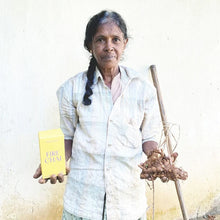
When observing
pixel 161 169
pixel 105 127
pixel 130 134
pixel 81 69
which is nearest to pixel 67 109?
pixel 105 127

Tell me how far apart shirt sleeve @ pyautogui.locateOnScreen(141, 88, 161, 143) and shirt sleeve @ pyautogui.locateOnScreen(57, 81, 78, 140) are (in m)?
0.38

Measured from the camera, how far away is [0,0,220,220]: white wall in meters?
2.19

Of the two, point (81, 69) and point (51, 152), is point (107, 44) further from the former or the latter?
point (81, 69)

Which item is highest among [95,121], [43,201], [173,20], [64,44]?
[173,20]

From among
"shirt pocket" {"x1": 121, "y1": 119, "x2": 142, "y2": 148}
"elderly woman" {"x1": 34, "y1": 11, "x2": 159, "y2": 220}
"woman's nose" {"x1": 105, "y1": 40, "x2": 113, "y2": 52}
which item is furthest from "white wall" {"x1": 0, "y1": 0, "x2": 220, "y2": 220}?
"shirt pocket" {"x1": 121, "y1": 119, "x2": 142, "y2": 148}

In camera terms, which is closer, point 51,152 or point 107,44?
point 51,152

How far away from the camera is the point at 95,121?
1.47 meters

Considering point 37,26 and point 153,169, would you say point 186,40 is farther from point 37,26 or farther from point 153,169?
point 153,169

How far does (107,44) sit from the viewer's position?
1.46m

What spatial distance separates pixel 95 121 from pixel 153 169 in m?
0.38

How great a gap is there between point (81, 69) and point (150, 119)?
975 millimetres

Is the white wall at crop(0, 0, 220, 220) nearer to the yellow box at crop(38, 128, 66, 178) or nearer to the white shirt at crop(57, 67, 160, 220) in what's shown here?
the white shirt at crop(57, 67, 160, 220)

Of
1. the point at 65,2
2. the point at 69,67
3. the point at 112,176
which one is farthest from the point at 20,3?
the point at 112,176

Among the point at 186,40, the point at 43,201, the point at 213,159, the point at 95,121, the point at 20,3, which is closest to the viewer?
the point at 95,121
